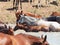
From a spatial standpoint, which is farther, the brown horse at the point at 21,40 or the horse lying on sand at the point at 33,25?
the horse lying on sand at the point at 33,25

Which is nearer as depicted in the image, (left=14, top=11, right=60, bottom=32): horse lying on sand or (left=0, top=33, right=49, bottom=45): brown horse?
(left=0, top=33, right=49, bottom=45): brown horse

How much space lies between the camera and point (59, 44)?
7.01m

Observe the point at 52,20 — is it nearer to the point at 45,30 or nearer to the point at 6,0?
the point at 45,30

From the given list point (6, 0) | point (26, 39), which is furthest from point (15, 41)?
point (6, 0)

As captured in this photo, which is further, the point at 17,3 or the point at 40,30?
the point at 17,3

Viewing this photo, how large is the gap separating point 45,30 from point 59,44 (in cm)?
397

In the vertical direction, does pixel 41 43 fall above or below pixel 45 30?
above

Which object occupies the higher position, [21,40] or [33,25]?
[21,40]

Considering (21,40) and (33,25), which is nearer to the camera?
(21,40)

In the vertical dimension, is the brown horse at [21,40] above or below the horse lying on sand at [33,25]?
above

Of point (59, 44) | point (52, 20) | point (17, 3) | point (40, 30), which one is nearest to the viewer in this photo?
point (59, 44)

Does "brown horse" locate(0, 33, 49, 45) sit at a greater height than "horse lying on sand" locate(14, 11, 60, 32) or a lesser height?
greater

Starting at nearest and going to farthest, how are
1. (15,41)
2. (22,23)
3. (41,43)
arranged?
(15,41) < (41,43) < (22,23)

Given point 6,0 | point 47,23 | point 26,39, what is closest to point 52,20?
point 47,23
